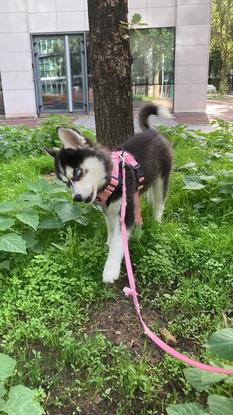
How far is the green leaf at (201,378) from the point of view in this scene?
1771 millimetres

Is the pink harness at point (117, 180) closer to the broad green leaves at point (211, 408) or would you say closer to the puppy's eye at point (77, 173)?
the puppy's eye at point (77, 173)

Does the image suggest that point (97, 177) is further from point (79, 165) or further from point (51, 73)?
point (51, 73)

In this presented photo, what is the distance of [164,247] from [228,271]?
1.65 feet

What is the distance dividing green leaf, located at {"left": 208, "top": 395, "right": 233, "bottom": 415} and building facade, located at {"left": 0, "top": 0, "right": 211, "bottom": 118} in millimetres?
14281

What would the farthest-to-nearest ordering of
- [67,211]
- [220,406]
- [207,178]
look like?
[207,178] → [67,211] → [220,406]

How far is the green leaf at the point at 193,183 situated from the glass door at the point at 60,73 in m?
12.8

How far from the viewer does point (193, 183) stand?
373cm

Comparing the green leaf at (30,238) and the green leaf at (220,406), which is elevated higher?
the green leaf at (30,238)

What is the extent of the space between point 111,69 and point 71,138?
178 cm

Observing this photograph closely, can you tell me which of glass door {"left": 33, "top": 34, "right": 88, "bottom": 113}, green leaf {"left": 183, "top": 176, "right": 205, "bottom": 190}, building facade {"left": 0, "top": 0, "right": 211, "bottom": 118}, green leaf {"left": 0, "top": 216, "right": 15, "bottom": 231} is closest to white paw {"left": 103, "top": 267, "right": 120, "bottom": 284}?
green leaf {"left": 0, "top": 216, "right": 15, "bottom": 231}

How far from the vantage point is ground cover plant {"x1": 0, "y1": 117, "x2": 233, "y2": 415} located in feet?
6.42

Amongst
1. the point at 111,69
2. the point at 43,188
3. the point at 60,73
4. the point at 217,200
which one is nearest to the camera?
the point at 43,188

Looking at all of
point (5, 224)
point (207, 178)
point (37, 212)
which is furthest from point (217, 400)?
point (207, 178)

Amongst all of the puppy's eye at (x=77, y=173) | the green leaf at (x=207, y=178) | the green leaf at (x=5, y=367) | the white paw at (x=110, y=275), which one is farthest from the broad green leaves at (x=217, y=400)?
the green leaf at (x=207, y=178)
